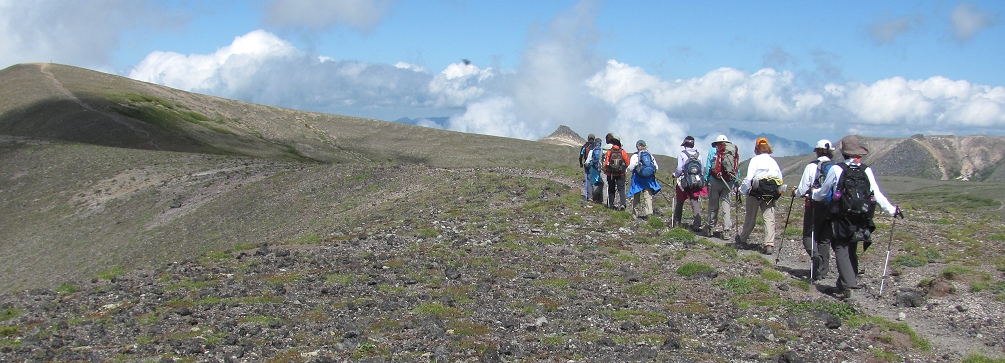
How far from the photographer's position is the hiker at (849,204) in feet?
43.9

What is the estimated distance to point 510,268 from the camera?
17141mm

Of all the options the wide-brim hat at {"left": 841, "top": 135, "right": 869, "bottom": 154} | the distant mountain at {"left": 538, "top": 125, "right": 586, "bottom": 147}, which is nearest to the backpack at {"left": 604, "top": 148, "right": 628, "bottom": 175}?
the wide-brim hat at {"left": 841, "top": 135, "right": 869, "bottom": 154}

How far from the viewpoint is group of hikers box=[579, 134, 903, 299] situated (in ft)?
44.7

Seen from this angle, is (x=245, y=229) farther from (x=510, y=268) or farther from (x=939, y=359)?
(x=939, y=359)

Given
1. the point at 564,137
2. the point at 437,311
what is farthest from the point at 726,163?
the point at 564,137

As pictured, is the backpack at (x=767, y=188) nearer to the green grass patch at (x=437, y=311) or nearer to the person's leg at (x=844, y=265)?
the person's leg at (x=844, y=265)

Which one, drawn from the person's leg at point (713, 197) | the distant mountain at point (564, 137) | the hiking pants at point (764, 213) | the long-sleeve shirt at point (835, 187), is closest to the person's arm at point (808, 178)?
the long-sleeve shirt at point (835, 187)

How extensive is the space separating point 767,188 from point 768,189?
0.12 feet

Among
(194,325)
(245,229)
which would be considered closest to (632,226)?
(194,325)

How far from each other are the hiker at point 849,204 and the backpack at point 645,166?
8612 mm

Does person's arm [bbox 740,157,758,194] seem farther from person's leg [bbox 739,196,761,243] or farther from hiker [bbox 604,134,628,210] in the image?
hiker [bbox 604,134,628,210]

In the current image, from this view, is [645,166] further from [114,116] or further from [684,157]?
[114,116]

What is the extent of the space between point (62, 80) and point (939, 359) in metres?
117

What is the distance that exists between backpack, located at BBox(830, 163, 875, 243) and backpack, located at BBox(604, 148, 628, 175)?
1029cm
